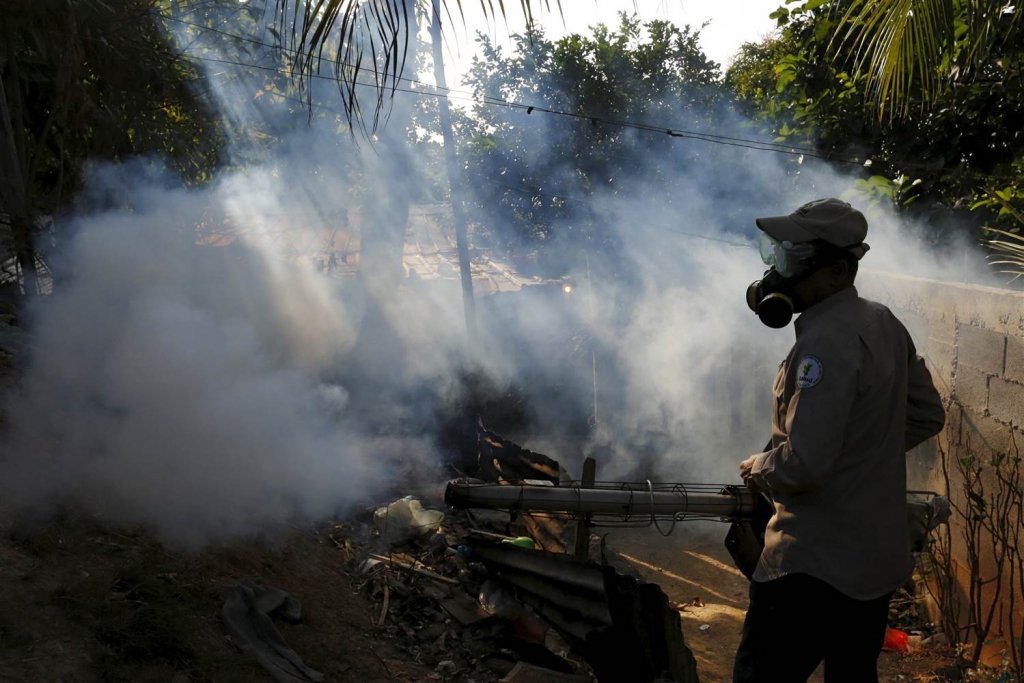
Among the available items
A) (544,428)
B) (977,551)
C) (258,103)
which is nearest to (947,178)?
(977,551)

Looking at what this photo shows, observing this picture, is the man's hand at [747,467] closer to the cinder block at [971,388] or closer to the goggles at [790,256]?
the goggles at [790,256]

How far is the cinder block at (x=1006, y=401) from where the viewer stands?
4.30 meters

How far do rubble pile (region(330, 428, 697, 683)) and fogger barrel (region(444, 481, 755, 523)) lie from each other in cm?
32

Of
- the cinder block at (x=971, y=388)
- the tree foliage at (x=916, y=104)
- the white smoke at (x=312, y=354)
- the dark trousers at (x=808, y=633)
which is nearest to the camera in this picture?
the dark trousers at (x=808, y=633)

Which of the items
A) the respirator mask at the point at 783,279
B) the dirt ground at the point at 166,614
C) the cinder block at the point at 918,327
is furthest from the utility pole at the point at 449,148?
the respirator mask at the point at 783,279

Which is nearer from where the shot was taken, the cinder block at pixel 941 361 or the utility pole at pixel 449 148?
the cinder block at pixel 941 361

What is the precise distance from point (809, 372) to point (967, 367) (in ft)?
10.2

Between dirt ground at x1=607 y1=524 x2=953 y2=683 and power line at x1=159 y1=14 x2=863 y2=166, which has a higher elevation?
power line at x1=159 y1=14 x2=863 y2=166

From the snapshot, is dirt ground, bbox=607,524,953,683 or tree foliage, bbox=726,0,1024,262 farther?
dirt ground, bbox=607,524,953,683

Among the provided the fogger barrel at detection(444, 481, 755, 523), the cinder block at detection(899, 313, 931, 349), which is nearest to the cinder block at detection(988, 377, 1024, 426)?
the cinder block at detection(899, 313, 931, 349)

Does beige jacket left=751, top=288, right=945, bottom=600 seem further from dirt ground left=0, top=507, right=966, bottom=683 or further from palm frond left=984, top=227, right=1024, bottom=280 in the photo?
dirt ground left=0, top=507, right=966, bottom=683

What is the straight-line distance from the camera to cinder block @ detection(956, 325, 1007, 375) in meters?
4.54

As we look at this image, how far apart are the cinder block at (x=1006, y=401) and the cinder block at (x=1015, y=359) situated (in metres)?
0.04

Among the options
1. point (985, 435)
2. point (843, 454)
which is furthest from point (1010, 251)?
point (843, 454)
